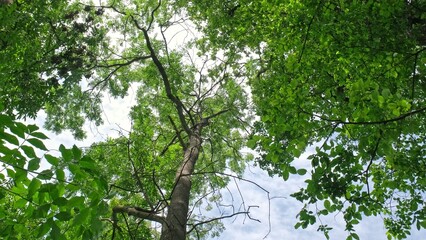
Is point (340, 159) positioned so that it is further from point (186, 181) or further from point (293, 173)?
point (186, 181)

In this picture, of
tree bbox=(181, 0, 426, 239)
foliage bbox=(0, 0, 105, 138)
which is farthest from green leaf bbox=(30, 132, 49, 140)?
foliage bbox=(0, 0, 105, 138)

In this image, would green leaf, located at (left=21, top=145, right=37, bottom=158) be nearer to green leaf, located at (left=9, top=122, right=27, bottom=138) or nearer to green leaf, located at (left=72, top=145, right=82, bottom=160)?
green leaf, located at (left=9, top=122, right=27, bottom=138)

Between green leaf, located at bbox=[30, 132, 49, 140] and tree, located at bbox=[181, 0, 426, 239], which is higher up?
tree, located at bbox=[181, 0, 426, 239]

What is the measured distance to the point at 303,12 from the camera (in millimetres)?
6746

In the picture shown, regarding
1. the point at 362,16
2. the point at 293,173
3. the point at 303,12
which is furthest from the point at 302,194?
the point at 303,12

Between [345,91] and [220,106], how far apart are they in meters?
6.91

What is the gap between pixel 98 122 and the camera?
10.7 meters

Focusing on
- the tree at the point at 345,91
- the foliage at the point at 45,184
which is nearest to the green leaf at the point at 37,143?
the foliage at the point at 45,184

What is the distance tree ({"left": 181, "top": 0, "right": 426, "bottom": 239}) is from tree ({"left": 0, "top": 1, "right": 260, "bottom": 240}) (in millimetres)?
1055

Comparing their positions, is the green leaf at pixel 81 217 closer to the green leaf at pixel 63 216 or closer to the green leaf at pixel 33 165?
the green leaf at pixel 63 216

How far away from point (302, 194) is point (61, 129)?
9.69 metres

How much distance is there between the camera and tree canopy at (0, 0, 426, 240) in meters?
2.45

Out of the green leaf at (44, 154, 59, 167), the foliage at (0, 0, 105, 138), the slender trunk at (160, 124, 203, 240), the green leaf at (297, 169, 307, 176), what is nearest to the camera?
the green leaf at (44, 154, 59, 167)

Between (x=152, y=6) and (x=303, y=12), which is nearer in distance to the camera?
(x=303, y=12)
